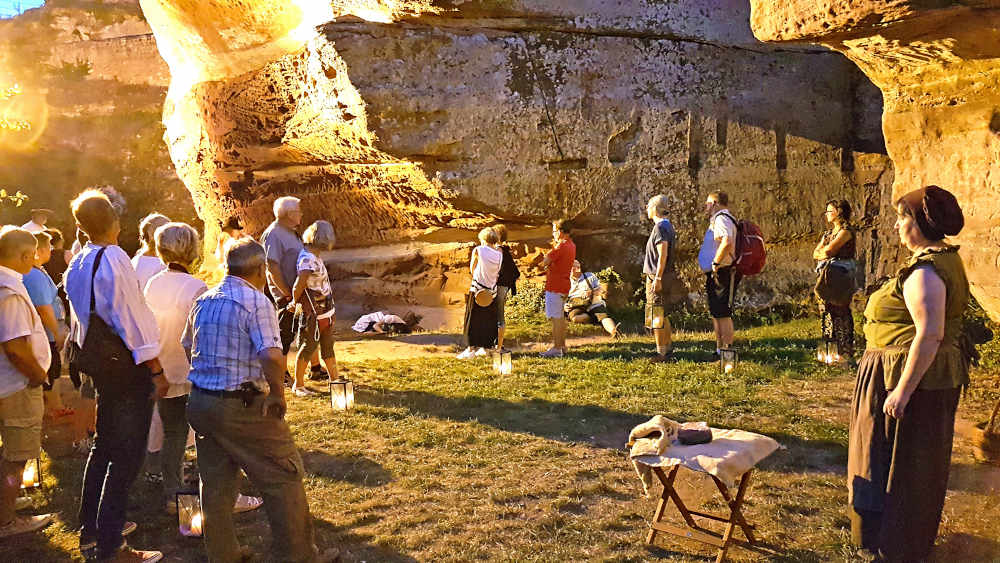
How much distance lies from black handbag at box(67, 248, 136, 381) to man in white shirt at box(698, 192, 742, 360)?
534 centimetres

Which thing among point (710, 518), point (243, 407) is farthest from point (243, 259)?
point (710, 518)

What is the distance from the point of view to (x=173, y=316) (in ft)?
14.0

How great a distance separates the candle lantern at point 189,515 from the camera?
4.05 m

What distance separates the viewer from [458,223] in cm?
1243

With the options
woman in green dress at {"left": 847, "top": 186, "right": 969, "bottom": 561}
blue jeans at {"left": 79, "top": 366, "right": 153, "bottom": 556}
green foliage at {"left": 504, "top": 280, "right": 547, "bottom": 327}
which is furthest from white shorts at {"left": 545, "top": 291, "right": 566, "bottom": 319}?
blue jeans at {"left": 79, "top": 366, "right": 153, "bottom": 556}

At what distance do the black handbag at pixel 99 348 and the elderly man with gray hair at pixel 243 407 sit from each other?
57cm

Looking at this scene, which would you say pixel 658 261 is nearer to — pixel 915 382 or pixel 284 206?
pixel 284 206

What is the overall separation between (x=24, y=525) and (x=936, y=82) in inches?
271

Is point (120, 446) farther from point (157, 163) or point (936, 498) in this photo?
point (157, 163)

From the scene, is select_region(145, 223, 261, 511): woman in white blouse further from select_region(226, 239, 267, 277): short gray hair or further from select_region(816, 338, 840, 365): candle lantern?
select_region(816, 338, 840, 365): candle lantern

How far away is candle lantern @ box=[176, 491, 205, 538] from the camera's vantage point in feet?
13.3

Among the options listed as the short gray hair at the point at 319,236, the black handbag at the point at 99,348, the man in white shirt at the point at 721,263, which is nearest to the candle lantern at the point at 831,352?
the man in white shirt at the point at 721,263

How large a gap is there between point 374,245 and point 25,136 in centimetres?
1344

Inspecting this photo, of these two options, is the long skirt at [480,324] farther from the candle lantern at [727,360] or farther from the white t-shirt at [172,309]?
the white t-shirt at [172,309]
